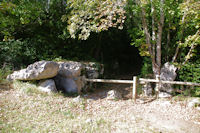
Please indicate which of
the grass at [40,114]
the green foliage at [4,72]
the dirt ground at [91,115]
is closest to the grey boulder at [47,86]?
the grass at [40,114]

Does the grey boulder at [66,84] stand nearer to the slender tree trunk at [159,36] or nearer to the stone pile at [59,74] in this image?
the stone pile at [59,74]

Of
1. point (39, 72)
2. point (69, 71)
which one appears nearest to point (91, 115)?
point (39, 72)

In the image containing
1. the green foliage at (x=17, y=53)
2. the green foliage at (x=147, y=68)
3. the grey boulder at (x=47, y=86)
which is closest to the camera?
the grey boulder at (x=47, y=86)

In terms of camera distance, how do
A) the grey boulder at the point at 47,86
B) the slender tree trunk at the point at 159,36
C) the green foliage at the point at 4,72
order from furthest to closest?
the green foliage at the point at 4,72 < the slender tree trunk at the point at 159,36 < the grey boulder at the point at 47,86

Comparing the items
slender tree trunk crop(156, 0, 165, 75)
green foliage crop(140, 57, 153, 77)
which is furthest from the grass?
slender tree trunk crop(156, 0, 165, 75)

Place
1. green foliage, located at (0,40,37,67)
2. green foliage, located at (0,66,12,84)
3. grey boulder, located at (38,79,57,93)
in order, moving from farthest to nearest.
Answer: green foliage, located at (0,40,37,67)
green foliage, located at (0,66,12,84)
grey boulder, located at (38,79,57,93)

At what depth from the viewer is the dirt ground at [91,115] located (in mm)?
3791

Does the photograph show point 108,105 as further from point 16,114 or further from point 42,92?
point 16,114

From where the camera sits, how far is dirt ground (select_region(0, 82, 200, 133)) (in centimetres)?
379

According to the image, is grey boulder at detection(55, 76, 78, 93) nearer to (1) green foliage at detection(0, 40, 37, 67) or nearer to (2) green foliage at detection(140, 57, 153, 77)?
(1) green foliage at detection(0, 40, 37, 67)

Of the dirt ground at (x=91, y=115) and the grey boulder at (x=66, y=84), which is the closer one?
the dirt ground at (x=91, y=115)

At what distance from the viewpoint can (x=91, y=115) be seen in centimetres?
465

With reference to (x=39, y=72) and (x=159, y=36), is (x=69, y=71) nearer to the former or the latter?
(x=39, y=72)

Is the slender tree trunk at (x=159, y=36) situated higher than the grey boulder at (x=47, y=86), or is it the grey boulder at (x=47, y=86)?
the slender tree trunk at (x=159, y=36)
